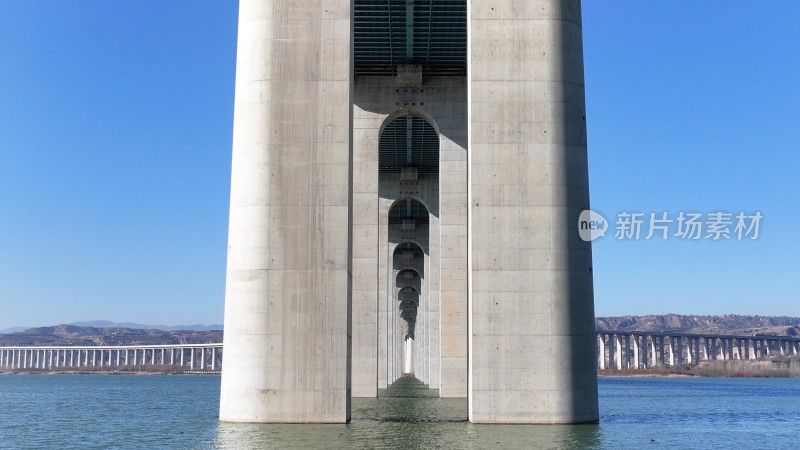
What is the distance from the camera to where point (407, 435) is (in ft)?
87.4

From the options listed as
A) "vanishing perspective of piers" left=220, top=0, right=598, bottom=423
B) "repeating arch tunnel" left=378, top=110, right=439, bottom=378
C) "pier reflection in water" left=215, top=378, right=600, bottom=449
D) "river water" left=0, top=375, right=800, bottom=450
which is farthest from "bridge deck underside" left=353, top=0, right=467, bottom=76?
"pier reflection in water" left=215, top=378, right=600, bottom=449

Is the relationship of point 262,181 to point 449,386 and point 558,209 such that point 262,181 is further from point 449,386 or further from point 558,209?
point 449,386

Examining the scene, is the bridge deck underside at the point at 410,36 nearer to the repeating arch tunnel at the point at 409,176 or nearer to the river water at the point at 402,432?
the repeating arch tunnel at the point at 409,176

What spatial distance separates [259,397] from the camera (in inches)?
1088

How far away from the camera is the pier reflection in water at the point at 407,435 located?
77.2 ft

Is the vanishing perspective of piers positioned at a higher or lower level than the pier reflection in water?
higher

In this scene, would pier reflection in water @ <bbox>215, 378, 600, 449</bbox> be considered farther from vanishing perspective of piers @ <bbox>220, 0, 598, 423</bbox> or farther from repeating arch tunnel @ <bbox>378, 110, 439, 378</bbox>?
repeating arch tunnel @ <bbox>378, 110, 439, 378</bbox>

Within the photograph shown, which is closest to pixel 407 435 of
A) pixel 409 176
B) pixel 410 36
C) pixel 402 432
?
pixel 402 432

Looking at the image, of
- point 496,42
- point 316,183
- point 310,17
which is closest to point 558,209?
point 496,42

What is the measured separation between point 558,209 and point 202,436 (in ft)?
39.6

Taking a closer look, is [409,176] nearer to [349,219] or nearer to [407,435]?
[349,219]

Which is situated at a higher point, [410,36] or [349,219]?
[410,36]

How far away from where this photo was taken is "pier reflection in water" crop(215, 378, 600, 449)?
77.2 ft

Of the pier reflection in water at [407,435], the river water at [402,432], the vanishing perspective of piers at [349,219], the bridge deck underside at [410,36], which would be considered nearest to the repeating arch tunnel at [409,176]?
the bridge deck underside at [410,36]
